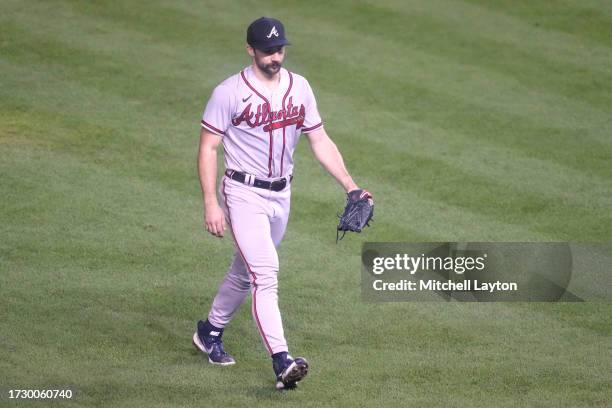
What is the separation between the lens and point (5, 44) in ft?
39.9

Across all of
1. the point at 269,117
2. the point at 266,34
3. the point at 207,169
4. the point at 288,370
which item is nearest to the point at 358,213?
the point at 269,117

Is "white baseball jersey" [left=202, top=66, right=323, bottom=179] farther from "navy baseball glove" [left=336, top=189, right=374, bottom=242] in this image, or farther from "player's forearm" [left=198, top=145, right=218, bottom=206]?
"navy baseball glove" [left=336, top=189, right=374, bottom=242]

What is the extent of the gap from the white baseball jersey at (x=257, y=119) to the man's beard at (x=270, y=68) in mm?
88

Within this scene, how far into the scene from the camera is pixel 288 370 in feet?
18.4

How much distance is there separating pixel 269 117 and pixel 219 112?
0.29 meters

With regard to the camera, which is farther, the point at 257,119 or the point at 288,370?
the point at 257,119

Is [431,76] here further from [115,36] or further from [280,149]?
[280,149]

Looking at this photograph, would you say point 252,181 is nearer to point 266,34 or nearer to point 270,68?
point 270,68

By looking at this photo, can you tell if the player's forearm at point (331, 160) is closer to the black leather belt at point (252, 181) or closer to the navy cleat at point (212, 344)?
the black leather belt at point (252, 181)

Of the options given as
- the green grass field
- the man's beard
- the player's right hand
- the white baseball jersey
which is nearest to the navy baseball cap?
the man's beard

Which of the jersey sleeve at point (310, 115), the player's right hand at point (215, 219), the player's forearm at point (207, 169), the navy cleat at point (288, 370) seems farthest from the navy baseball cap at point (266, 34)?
the navy cleat at point (288, 370)

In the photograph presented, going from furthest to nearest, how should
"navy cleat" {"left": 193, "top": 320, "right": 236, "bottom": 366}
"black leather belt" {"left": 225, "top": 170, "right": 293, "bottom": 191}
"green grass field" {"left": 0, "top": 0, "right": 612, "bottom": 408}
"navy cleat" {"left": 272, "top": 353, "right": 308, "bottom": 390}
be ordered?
"navy cleat" {"left": 193, "top": 320, "right": 236, "bottom": 366} < "green grass field" {"left": 0, "top": 0, "right": 612, "bottom": 408} < "black leather belt" {"left": 225, "top": 170, "right": 293, "bottom": 191} < "navy cleat" {"left": 272, "top": 353, "right": 308, "bottom": 390}

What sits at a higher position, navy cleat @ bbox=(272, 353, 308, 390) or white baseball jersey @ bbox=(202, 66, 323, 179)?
white baseball jersey @ bbox=(202, 66, 323, 179)

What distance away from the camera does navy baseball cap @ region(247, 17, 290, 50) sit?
19.0ft
